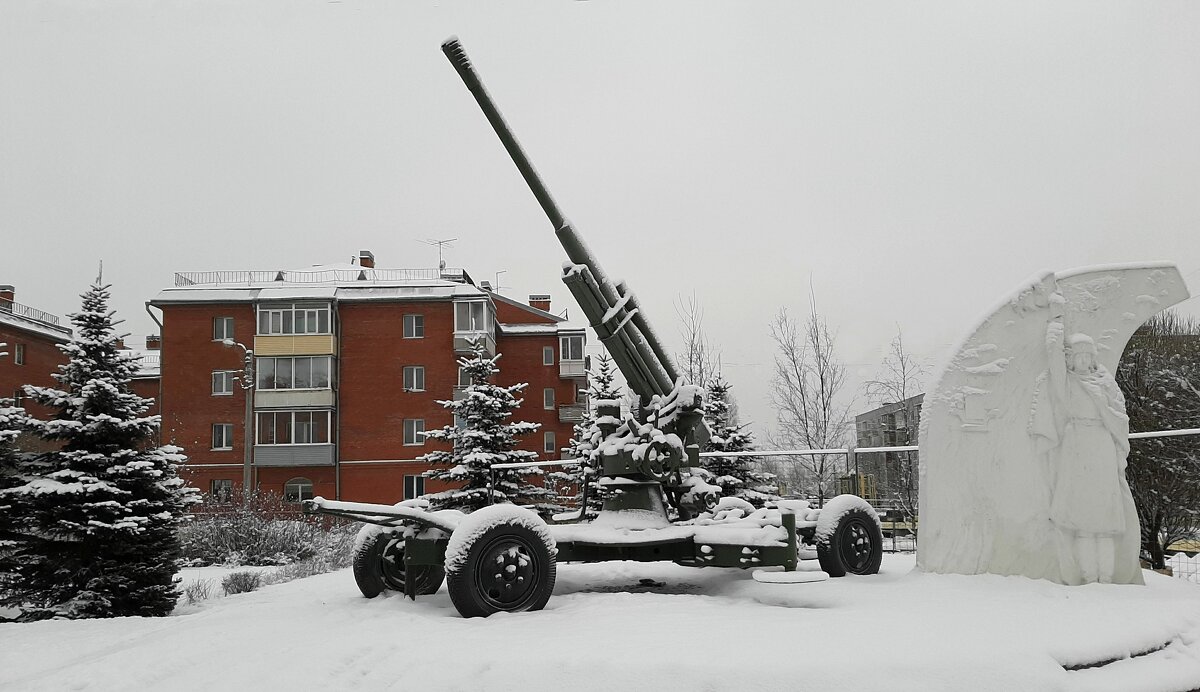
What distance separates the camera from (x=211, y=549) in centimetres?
1486

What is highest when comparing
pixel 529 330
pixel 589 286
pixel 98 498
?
pixel 529 330

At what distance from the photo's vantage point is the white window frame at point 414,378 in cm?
3253

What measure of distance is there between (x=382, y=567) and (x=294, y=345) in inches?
1023

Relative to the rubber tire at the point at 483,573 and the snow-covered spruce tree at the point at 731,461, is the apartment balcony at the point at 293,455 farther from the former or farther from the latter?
the rubber tire at the point at 483,573

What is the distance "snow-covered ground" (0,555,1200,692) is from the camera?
4.52 m

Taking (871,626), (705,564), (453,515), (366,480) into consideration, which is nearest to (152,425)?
(453,515)

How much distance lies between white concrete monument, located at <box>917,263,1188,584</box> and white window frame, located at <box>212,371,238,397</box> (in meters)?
29.1

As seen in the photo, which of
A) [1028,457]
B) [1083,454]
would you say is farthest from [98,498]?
[1083,454]

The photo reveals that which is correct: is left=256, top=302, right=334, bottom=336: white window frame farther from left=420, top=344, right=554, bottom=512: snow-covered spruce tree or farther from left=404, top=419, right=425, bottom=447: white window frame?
left=420, top=344, right=554, bottom=512: snow-covered spruce tree

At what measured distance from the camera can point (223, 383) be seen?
3198 cm

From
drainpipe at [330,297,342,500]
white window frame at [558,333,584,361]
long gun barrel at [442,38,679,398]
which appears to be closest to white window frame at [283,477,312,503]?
drainpipe at [330,297,342,500]

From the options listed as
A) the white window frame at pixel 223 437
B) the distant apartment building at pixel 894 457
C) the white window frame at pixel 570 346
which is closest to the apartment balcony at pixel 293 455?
the white window frame at pixel 223 437

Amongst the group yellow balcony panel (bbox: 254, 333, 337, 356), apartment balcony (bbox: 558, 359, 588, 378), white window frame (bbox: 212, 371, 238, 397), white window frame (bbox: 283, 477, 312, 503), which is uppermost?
yellow balcony panel (bbox: 254, 333, 337, 356)

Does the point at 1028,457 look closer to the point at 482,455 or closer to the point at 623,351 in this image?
the point at 623,351
